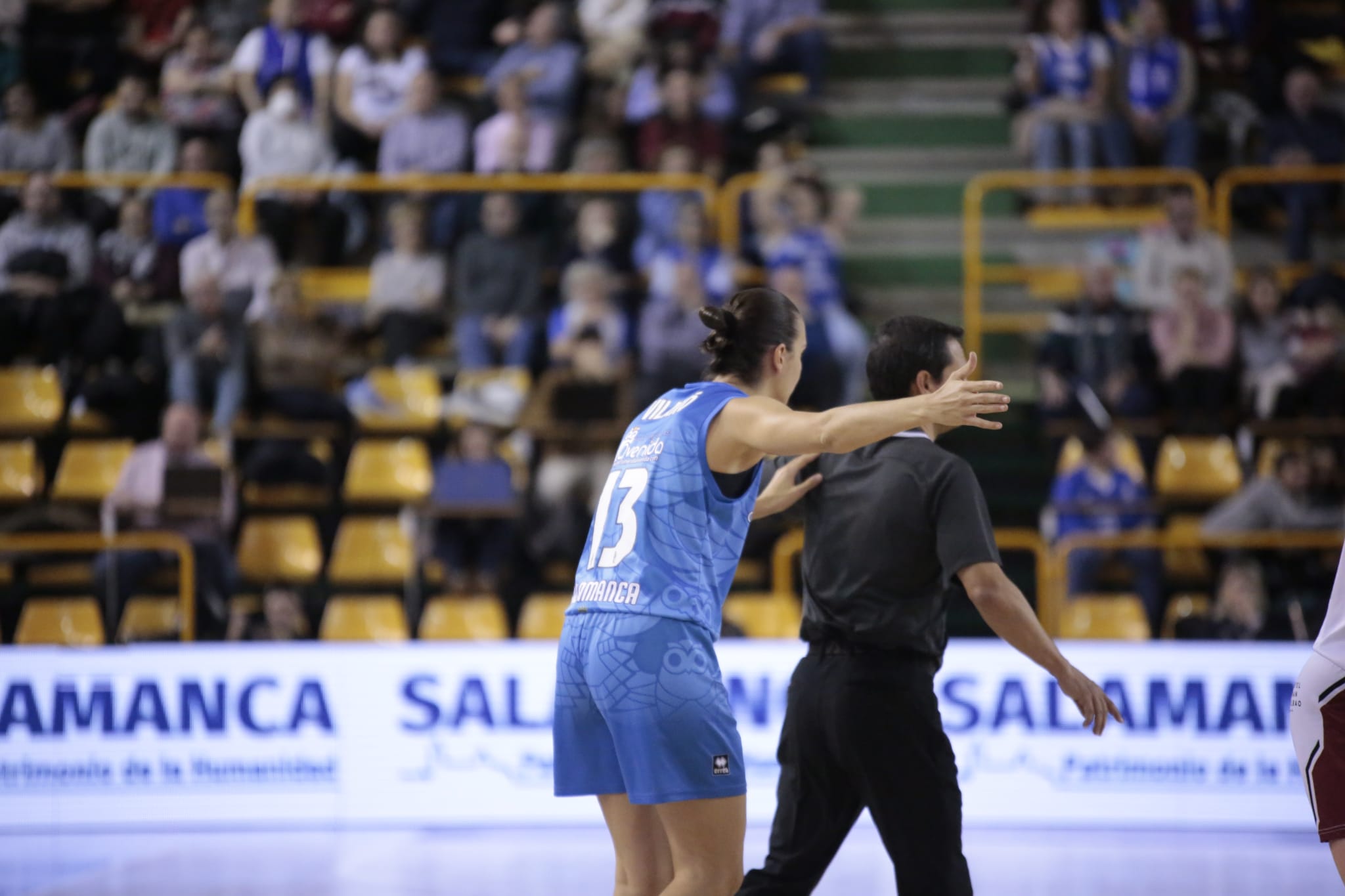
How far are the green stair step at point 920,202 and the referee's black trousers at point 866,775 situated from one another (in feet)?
29.8

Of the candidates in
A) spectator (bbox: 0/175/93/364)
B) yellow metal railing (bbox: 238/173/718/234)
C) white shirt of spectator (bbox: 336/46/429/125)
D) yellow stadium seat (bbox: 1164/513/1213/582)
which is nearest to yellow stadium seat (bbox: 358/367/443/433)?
yellow metal railing (bbox: 238/173/718/234)

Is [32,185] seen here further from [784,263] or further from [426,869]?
[426,869]

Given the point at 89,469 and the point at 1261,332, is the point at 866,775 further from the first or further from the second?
the point at 89,469

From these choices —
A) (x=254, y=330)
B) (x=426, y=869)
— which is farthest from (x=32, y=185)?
(x=426, y=869)

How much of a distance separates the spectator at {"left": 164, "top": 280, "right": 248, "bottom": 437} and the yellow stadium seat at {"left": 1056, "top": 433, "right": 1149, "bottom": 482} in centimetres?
534

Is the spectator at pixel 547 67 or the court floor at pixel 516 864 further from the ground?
the spectator at pixel 547 67

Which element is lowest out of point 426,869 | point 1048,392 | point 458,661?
point 426,869

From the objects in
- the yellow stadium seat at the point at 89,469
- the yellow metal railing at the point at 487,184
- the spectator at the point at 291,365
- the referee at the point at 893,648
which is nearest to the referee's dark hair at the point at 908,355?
the referee at the point at 893,648

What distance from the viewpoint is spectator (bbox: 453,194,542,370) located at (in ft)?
35.8

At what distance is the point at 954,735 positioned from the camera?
8211 millimetres

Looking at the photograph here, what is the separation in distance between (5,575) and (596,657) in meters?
7.69

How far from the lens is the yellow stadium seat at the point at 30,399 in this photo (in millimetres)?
11000

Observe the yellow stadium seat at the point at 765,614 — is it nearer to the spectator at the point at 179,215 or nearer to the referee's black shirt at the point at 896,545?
the spectator at the point at 179,215

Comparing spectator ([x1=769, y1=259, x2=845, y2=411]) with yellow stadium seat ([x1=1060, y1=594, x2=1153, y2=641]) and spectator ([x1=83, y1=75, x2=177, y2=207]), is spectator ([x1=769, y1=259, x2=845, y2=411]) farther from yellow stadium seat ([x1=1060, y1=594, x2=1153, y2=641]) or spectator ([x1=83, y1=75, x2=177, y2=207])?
spectator ([x1=83, y1=75, x2=177, y2=207])
